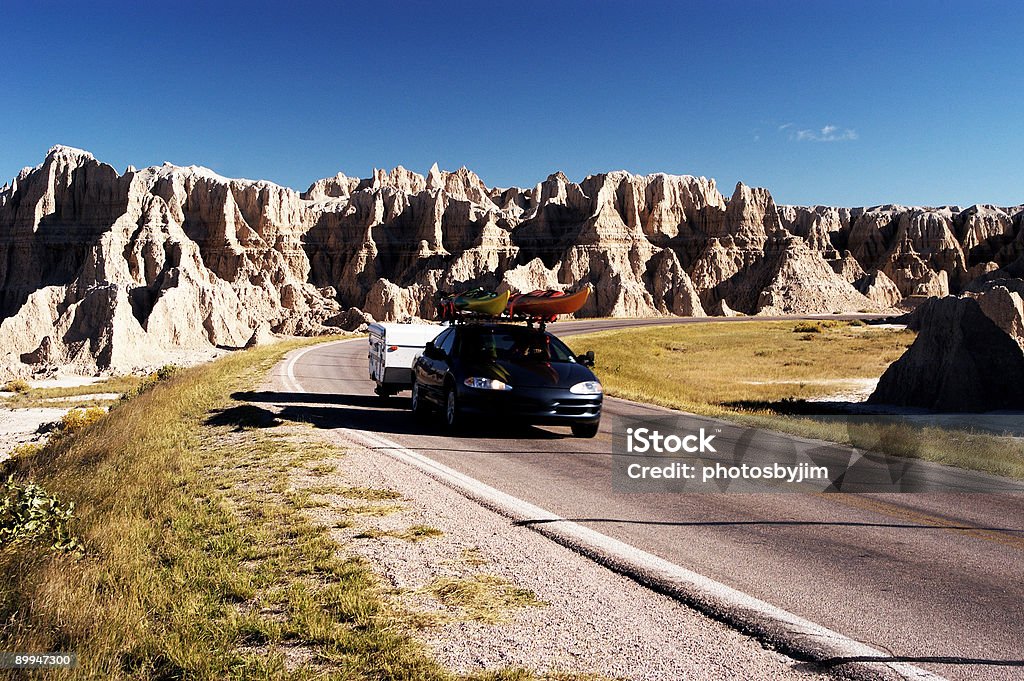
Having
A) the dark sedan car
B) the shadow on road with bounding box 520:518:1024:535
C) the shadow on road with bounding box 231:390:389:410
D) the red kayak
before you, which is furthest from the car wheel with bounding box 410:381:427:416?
the shadow on road with bounding box 520:518:1024:535

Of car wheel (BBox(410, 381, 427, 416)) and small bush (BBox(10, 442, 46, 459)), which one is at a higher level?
car wheel (BBox(410, 381, 427, 416))

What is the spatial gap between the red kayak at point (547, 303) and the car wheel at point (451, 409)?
2.53 m

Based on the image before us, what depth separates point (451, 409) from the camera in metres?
11.8

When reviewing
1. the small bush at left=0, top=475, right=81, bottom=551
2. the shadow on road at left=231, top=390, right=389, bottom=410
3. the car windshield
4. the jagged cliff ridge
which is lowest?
the small bush at left=0, top=475, right=81, bottom=551

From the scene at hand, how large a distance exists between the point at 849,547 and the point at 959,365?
19155mm

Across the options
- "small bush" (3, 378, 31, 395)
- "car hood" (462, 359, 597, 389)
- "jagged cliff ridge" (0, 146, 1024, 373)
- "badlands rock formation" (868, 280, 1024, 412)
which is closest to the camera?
"car hood" (462, 359, 597, 389)

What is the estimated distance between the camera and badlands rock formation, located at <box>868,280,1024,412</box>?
71.2 ft

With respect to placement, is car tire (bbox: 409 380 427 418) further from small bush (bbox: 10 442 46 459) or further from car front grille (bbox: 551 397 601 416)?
small bush (bbox: 10 442 46 459)

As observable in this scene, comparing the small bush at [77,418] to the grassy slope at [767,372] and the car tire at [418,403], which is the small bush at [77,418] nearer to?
the car tire at [418,403]

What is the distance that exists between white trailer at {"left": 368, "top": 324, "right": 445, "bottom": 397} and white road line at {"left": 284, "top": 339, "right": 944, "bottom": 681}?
845 cm

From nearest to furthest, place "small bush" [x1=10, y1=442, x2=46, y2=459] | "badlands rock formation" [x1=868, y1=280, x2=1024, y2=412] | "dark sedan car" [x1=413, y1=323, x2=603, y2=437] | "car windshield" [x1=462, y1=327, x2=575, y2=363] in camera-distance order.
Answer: "dark sedan car" [x1=413, y1=323, x2=603, y2=437], "car windshield" [x1=462, y1=327, x2=575, y2=363], "small bush" [x1=10, y1=442, x2=46, y2=459], "badlands rock formation" [x1=868, y1=280, x2=1024, y2=412]

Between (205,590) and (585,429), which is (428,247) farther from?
(205,590)

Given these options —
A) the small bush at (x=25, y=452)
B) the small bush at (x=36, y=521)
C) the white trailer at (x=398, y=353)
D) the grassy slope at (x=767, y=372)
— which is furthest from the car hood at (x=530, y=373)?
the small bush at (x=25, y=452)

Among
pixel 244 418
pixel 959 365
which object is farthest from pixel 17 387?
pixel 959 365
